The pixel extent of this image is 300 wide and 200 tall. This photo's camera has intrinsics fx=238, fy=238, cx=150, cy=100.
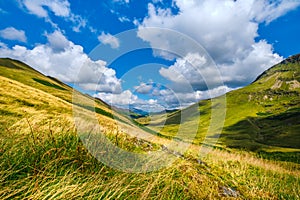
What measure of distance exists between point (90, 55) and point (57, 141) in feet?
19.2

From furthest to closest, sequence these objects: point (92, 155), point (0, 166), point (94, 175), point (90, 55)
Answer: point (90, 55) < point (92, 155) < point (94, 175) < point (0, 166)

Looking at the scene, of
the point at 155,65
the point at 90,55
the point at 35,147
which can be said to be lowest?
the point at 35,147

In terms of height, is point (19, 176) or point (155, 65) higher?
point (155, 65)

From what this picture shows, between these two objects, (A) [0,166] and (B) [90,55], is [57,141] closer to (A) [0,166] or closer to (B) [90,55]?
(A) [0,166]

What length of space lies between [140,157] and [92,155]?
5.03 ft

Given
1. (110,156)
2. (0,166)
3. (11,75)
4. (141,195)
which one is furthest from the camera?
(11,75)

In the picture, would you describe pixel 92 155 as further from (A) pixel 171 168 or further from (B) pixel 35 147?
(A) pixel 171 168

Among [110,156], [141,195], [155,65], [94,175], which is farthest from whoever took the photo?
[155,65]

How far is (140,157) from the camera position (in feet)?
22.8

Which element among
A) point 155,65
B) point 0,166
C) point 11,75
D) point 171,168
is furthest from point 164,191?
point 11,75

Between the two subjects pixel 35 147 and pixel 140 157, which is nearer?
pixel 35 147

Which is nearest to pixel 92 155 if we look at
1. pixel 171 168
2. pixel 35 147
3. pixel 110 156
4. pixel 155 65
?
pixel 110 156

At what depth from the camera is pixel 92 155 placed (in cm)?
599

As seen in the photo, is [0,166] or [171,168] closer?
[0,166]
